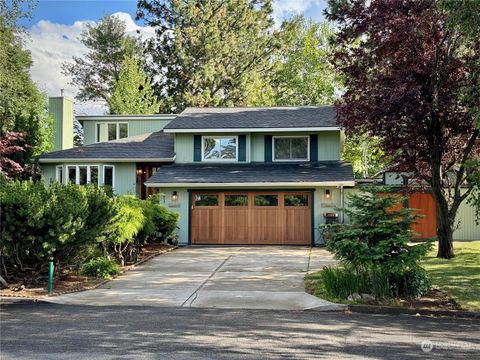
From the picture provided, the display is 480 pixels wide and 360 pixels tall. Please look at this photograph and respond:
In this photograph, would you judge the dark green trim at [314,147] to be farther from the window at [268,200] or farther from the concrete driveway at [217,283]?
the concrete driveway at [217,283]

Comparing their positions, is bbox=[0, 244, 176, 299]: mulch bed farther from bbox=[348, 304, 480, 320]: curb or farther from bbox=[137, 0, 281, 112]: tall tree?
bbox=[137, 0, 281, 112]: tall tree

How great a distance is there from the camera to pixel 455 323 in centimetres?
789

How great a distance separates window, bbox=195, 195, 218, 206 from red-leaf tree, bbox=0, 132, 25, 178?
766cm

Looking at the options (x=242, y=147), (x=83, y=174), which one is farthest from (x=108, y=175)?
(x=242, y=147)

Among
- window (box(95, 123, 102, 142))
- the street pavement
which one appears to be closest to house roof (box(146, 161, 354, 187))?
window (box(95, 123, 102, 142))

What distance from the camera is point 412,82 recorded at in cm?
1310

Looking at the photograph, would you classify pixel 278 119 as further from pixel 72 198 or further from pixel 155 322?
pixel 155 322

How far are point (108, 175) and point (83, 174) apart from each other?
1203mm

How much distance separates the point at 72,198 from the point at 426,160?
35.3ft

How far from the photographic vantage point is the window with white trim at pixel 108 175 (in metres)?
21.6

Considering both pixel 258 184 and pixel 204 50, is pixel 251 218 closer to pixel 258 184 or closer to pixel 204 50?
pixel 258 184

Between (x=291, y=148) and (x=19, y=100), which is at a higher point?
(x=19, y=100)

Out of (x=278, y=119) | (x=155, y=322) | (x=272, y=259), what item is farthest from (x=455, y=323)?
(x=278, y=119)

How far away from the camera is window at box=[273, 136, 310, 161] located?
21125 millimetres
